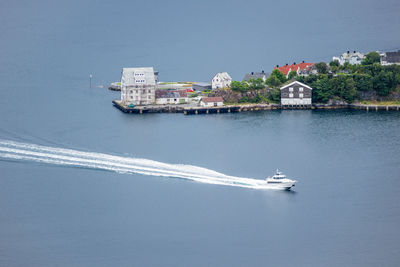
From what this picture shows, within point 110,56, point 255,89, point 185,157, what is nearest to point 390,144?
point 185,157

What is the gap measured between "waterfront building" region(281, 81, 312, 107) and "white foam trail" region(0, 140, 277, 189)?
14.2 meters

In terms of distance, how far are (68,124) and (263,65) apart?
23066 mm

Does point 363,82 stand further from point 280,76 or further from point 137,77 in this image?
point 137,77

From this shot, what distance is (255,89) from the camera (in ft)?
144

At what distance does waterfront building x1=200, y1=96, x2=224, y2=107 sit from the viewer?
42.5 metres

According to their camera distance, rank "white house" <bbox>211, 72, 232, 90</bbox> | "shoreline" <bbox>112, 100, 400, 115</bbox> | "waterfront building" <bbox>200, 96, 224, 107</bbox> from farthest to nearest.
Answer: "white house" <bbox>211, 72, 232, 90</bbox> < "waterfront building" <bbox>200, 96, 224, 107</bbox> < "shoreline" <bbox>112, 100, 400, 115</bbox>

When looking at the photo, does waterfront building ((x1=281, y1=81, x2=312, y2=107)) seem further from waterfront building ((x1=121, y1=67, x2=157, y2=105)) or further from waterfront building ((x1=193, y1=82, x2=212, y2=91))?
waterfront building ((x1=121, y1=67, x2=157, y2=105))

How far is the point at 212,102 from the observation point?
42.5 metres

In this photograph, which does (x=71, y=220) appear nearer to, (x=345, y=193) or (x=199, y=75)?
(x=345, y=193)

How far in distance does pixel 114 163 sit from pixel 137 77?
1447cm

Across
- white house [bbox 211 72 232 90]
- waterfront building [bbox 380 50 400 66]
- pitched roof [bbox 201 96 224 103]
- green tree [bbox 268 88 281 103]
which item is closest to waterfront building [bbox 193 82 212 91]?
Answer: white house [bbox 211 72 232 90]

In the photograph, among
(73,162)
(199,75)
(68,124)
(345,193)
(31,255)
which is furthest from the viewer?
(199,75)

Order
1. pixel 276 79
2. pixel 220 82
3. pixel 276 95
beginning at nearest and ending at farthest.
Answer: pixel 276 95 < pixel 276 79 < pixel 220 82

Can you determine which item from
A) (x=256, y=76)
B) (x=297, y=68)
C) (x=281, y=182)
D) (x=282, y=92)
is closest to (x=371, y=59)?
(x=297, y=68)
